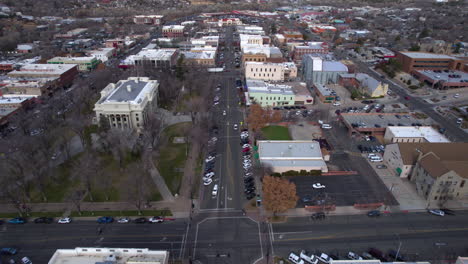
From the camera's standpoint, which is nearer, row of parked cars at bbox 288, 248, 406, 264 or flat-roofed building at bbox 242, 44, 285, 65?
row of parked cars at bbox 288, 248, 406, 264

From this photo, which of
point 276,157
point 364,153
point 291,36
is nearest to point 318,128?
point 364,153

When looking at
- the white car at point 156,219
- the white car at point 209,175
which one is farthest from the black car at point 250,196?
the white car at point 156,219

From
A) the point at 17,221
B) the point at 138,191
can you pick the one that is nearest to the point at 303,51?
the point at 138,191

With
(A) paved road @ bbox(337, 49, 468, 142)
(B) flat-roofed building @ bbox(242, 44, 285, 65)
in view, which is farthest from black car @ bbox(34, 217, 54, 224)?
(B) flat-roofed building @ bbox(242, 44, 285, 65)

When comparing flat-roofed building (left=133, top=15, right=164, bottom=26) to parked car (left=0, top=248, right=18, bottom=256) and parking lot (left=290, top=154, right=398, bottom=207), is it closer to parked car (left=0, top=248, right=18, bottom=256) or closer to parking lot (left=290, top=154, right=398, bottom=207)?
parking lot (left=290, top=154, right=398, bottom=207)

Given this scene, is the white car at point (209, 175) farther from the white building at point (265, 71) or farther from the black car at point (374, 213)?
the white building at point (265, 71)

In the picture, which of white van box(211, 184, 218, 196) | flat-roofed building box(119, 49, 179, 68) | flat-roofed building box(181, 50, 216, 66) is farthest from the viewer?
flat-roofed building box(181, 50, 216, 66)
